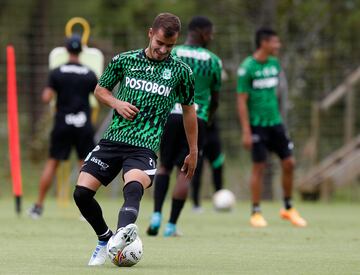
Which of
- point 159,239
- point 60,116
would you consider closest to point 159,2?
point 60,116

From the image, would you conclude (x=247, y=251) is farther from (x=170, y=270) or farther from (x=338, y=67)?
(x=338, y=67)

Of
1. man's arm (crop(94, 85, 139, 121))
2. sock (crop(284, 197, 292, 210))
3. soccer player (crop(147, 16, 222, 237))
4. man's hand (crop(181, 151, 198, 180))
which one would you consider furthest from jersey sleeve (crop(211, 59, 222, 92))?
man's arm (crop(94, 85, 139, 121))

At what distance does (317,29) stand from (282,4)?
0.77m

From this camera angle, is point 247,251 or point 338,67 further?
point 338,67

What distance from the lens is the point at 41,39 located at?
20297mm

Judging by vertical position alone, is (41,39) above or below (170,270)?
below

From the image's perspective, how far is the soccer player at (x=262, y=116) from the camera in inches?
520

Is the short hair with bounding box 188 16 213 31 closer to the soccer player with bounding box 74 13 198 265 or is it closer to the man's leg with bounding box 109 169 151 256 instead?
the soccer player with bounding box 74 13 198 265

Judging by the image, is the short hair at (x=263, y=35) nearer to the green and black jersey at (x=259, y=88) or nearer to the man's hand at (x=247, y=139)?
the green and black jersey at (x=259, y=88)

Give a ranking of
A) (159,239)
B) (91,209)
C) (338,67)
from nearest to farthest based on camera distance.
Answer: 1. (91,209)
2. (159,239)
3. (338,67)

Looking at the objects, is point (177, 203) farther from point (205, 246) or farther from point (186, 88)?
point (186, 88)

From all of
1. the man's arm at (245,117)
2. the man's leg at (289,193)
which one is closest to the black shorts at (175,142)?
the man's arm at (245,117)

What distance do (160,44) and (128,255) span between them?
156 cm

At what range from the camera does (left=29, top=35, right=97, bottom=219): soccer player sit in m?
13.9
